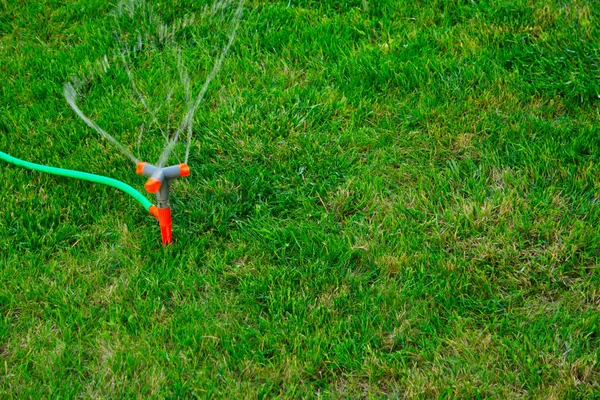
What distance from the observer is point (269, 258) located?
2.77 metres

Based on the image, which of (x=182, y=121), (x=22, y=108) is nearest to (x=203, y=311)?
(x=182, y=121)

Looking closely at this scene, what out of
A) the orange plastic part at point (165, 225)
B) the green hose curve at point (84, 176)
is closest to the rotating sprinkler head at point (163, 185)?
the orange plastic part at point (165, 225)

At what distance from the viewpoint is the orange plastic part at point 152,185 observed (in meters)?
2.59

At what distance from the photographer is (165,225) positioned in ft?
9.09

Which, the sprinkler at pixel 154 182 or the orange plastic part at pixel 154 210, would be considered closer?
the sprinkler at pixel 154 182

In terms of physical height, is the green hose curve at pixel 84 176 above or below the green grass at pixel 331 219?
above

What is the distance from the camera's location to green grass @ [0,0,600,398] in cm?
238

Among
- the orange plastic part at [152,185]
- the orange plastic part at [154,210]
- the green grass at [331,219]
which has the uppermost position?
the orange plastic part at [152,185]

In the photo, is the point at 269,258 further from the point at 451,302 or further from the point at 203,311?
the point at 451,302

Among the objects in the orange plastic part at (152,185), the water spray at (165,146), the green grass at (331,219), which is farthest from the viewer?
the water spray at (165,146)

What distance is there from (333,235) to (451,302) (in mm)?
536

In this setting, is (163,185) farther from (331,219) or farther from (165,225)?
(331,219)

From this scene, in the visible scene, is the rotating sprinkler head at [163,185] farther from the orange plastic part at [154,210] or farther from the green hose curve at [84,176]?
the green hose curve at [84,176]

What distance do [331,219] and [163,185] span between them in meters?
0.69
